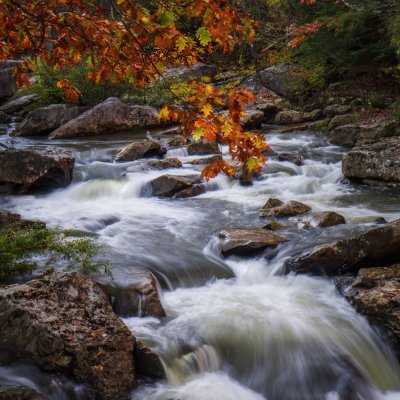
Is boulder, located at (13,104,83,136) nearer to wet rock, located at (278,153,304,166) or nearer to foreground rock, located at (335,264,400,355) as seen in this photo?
wet rock, located at (278,153,304,166)

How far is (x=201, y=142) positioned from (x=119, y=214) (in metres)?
4.48

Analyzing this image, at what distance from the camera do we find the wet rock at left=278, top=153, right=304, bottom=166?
36.1 ft

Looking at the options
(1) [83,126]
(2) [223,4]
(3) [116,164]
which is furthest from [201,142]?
(2) [223,4]

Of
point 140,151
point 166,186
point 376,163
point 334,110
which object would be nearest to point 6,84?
point 140,151

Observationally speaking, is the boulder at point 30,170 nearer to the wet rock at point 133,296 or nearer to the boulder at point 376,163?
the wet rock at point 133,296

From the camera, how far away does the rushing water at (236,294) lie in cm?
413

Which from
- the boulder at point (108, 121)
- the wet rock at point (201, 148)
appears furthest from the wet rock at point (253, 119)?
the boulder at point (108, 121)

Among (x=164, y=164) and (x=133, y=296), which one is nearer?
(x=133, y=296)

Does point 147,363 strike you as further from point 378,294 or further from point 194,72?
point 194,72

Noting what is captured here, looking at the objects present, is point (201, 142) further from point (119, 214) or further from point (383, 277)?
point (383, 277)

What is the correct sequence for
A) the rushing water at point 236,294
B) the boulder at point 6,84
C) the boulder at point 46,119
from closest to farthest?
the rushing water at point 236,294, the boulder at point 46,119, the boulder at point 6,84

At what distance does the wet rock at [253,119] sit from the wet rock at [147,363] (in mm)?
10391

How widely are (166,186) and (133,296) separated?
477 centimetres

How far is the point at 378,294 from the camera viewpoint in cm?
471
